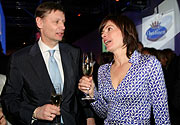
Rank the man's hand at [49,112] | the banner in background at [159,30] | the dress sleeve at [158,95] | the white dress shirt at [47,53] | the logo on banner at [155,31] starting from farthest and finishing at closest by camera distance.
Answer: the logo on banner at [155,31]
the banner in background at [159,30]
the white dress shirt at [47,53]
the dress sleeve at [158,95]
the man's hand at [49,112]

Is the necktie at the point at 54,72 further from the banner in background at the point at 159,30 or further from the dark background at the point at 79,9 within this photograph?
the dark background at the point at 79,9

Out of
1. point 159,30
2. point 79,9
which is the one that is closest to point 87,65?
point 159,30

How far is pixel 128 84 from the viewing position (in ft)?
5.46

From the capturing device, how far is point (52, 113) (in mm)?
1393

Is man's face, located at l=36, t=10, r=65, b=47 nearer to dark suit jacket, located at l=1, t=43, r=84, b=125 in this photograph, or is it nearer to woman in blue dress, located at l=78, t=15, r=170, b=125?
dark suit jacket, located at l=1, t=43, r=84, b=125

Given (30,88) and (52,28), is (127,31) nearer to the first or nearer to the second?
(52,28)

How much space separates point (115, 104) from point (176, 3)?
14.3 ft

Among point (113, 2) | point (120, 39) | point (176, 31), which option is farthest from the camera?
point (113, 2)

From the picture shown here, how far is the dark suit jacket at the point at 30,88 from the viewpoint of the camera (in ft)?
5.34

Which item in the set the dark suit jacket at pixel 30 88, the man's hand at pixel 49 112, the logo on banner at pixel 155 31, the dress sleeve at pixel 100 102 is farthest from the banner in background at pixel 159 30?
the man's hand at pixel 49 112

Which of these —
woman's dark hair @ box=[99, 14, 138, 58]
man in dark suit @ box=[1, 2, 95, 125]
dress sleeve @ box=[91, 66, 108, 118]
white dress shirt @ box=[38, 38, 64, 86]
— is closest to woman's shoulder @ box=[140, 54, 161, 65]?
woman's dark hair @ box=[99, 14, 138, 58]

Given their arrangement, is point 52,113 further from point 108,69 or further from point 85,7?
point 85,7

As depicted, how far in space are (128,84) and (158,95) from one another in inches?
9.8

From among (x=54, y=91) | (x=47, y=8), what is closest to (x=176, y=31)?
(x=47, y=8)
